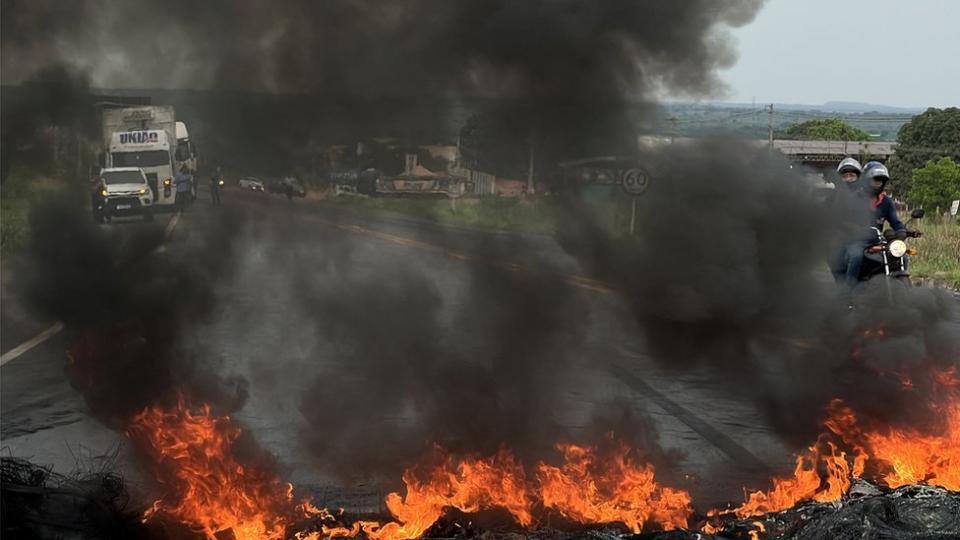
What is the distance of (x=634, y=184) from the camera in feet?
21.9

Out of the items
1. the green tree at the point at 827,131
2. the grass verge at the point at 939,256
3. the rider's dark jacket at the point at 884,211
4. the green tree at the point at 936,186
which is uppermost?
the green tree at the point at 827,131

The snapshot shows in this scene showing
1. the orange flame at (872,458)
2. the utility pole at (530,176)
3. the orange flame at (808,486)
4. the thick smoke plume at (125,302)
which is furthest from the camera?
the utility pole at (530,176)

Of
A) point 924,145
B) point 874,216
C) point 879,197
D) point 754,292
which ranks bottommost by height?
point 754,292

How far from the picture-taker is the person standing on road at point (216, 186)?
22.8 ft

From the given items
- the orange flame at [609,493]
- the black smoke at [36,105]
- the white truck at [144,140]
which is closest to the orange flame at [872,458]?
the orange flame at [609,493]

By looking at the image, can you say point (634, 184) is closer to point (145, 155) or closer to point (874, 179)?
point (874, 179)

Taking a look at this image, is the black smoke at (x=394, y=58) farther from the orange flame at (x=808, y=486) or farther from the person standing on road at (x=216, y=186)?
the orange flame at (x=808, y=486)

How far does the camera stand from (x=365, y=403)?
6703mm

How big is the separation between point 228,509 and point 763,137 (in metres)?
4.72

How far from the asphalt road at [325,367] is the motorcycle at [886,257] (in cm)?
163

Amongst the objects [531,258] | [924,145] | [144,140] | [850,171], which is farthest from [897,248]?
[924,145]

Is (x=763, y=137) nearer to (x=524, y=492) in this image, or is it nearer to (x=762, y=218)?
(x=762, y=218)

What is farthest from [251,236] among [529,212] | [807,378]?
[807,378]

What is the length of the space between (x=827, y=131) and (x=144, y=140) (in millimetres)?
51068
